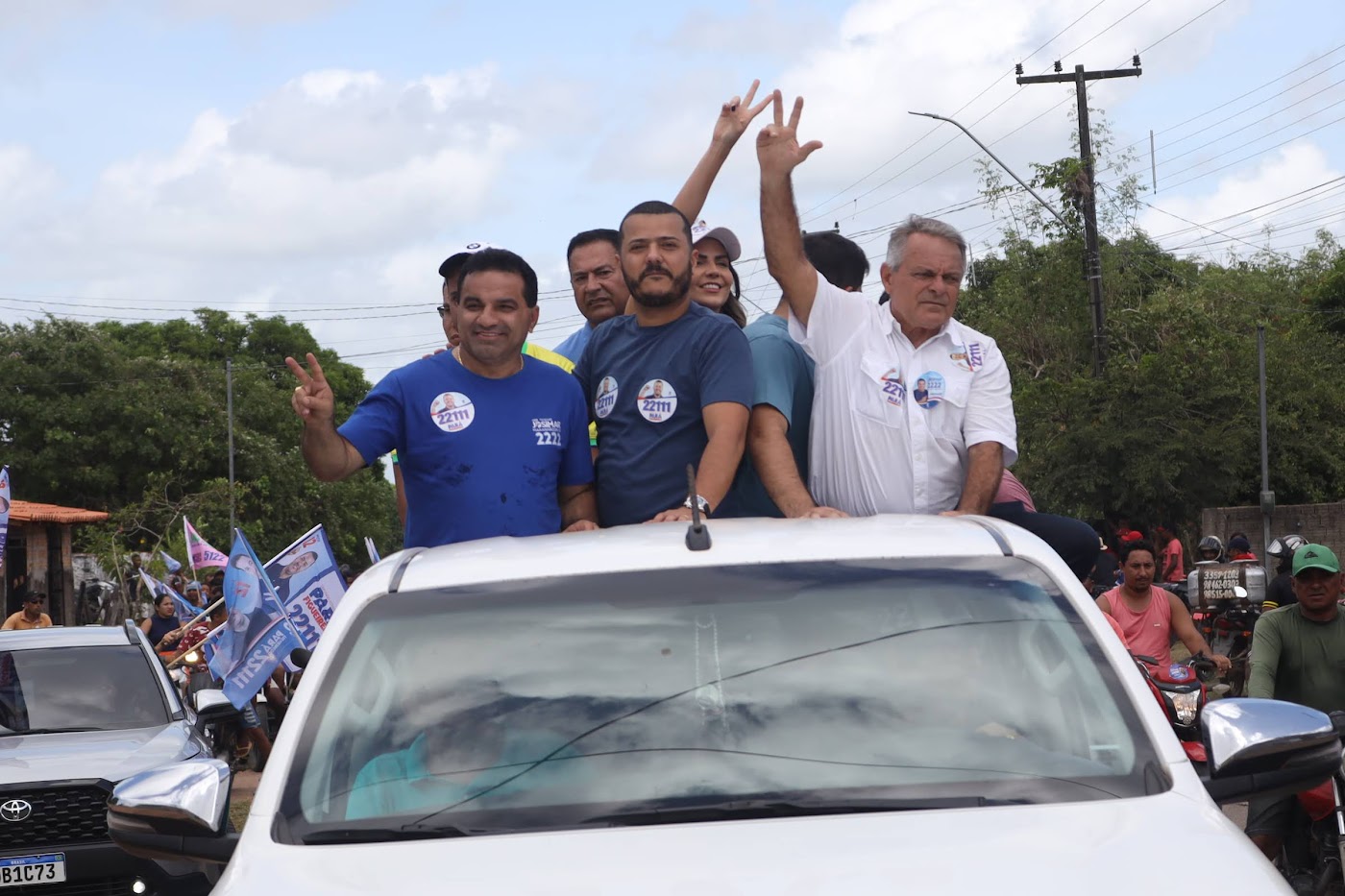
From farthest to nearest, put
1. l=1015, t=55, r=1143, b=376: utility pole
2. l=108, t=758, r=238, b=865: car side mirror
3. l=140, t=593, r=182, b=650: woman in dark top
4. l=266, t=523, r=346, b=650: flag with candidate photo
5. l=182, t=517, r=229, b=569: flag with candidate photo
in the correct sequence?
l=1015, t=55, r=1143, b=376: utility pole
l=182, t=517, r=229, b=569: flag with candidate photo
l=140, t=593, r=182, b=650: woman in dark top
l=266, t=523, r=346, b=650: flag with candidate photo
l=108, t=758, r=238, b=865: car side mirror

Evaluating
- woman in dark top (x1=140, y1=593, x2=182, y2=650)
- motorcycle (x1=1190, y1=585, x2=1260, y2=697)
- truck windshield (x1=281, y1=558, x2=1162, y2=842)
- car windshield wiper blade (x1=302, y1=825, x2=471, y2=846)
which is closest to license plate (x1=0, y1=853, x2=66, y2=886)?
truck windshield (x1=281, y1=558, x2=1162, y2=842)

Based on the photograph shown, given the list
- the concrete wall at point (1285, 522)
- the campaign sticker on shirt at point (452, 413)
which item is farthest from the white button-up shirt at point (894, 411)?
the concrete wall at point (1285, 522)

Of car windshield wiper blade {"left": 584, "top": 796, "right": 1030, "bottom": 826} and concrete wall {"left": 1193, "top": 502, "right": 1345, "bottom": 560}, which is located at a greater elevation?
car windshield wiper blade {"left": 584, "top": 796, "right": 1030, "bottom": 826}

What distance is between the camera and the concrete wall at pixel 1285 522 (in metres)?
35.3

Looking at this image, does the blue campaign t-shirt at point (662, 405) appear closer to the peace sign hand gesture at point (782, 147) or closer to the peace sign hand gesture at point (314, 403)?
the peace sign hand gesture at point (782, 147)

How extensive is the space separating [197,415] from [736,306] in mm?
48220

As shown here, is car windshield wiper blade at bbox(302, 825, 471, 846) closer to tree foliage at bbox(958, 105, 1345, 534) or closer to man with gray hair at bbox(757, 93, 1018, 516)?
man with gray hair at bbox(757, 93, 1018, 516)

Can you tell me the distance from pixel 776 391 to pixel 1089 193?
88.7 ft

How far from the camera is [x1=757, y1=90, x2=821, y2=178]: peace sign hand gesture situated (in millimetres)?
5285

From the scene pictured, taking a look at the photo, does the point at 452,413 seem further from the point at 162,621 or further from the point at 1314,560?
the point at 162,621

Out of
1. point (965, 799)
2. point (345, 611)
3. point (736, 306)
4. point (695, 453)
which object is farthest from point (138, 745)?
point (965, 799)

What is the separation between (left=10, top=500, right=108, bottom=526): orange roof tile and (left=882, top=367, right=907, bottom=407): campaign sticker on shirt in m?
37.7

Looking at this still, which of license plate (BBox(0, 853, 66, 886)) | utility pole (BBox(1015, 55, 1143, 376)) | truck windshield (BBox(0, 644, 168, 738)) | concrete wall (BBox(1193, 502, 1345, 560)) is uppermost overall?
utility pole (BBox(1015, 55, 1143, 376))

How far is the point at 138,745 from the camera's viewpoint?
1013 cm
